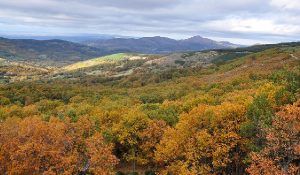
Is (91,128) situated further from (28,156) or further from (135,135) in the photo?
(28,156)

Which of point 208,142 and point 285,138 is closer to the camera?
point 285,138

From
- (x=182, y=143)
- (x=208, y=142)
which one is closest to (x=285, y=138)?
(x=208, y=142)

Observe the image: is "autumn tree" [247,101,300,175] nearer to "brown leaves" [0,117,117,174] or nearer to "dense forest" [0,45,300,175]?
"dense forest" [0,45,300,175]

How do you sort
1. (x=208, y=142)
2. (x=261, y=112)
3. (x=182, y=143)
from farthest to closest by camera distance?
1. (x=182, y=143)
2. (x=261, y=112)
3. (x=208, y=142)

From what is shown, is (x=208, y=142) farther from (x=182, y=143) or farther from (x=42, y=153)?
(x=42, y=153)

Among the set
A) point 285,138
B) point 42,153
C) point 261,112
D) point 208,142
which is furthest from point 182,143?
point 42,153

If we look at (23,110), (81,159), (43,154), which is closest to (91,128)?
(81,159)

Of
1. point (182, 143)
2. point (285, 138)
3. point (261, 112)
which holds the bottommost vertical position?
point (182, 143)

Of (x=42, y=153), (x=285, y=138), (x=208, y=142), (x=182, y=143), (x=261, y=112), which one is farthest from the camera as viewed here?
(x=182, y=143)

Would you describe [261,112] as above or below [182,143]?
above

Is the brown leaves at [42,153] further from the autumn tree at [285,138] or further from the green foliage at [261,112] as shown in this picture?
the green foliage at [261,112]

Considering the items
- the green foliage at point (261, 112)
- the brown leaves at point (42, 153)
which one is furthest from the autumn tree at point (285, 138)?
the brown leaves at point (42, 153)
